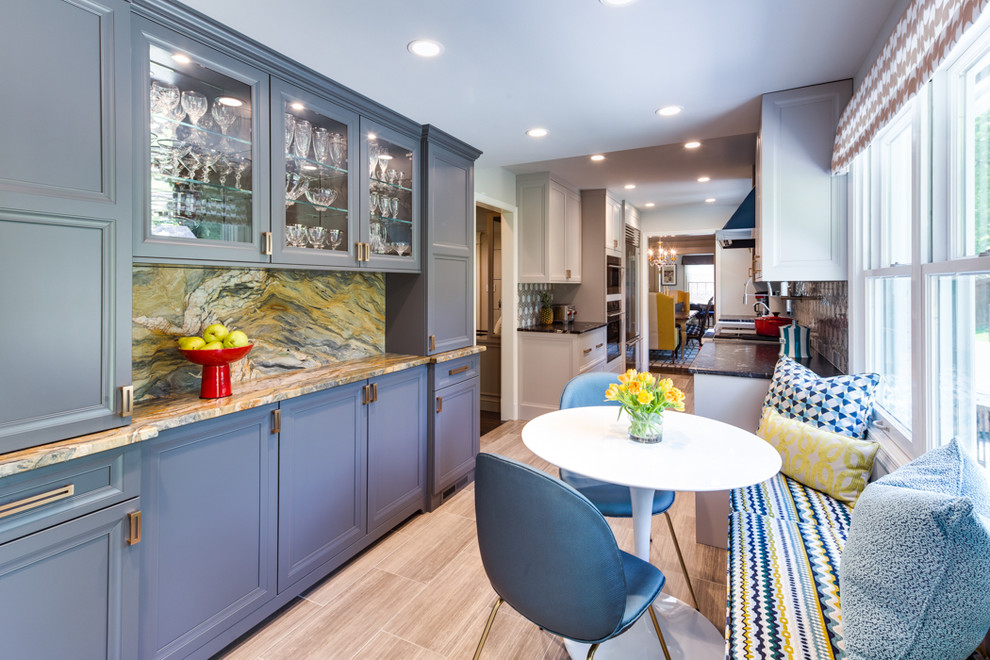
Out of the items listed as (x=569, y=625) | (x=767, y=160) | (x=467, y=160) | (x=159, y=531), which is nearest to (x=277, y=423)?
(x=159, y=531)

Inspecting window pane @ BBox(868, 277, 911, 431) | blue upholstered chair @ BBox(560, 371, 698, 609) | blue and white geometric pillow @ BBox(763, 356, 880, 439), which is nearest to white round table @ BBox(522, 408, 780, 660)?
blue upholstered chair @ BBox(560, 371, 698, 609)

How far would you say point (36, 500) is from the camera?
4.18 ft

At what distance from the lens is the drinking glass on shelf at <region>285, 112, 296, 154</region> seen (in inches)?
84.6

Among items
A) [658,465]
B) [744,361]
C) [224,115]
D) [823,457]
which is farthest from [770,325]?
[224,115]

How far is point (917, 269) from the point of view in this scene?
1.64m

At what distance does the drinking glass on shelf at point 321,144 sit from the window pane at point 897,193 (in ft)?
7.76

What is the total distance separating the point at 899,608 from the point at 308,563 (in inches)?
81.5

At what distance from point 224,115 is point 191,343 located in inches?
34.3

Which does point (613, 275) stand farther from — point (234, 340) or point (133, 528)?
point (133, 528)

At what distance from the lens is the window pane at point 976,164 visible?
4.15 ft

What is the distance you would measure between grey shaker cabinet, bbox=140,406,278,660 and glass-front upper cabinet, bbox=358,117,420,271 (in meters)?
1.09

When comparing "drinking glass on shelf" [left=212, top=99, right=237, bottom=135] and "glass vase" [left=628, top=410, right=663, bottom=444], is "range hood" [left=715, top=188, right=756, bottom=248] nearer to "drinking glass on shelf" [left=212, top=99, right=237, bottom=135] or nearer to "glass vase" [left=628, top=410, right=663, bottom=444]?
"glass vase" [left=628, top=410, right=663, bottom=444]

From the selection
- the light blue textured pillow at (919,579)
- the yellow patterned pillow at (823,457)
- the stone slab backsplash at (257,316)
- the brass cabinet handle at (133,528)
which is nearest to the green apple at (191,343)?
the stone slab backsplash at (257,316)

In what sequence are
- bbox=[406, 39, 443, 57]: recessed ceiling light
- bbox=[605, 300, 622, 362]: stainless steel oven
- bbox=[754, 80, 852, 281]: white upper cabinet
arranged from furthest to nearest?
bbox=[605, 300, 622, 362]: stainless steel oven
bbox=[754, 80, 852, 281]: white upper cabinet
bbox=[406, 39, 443, 57]: recessed ceiling light
